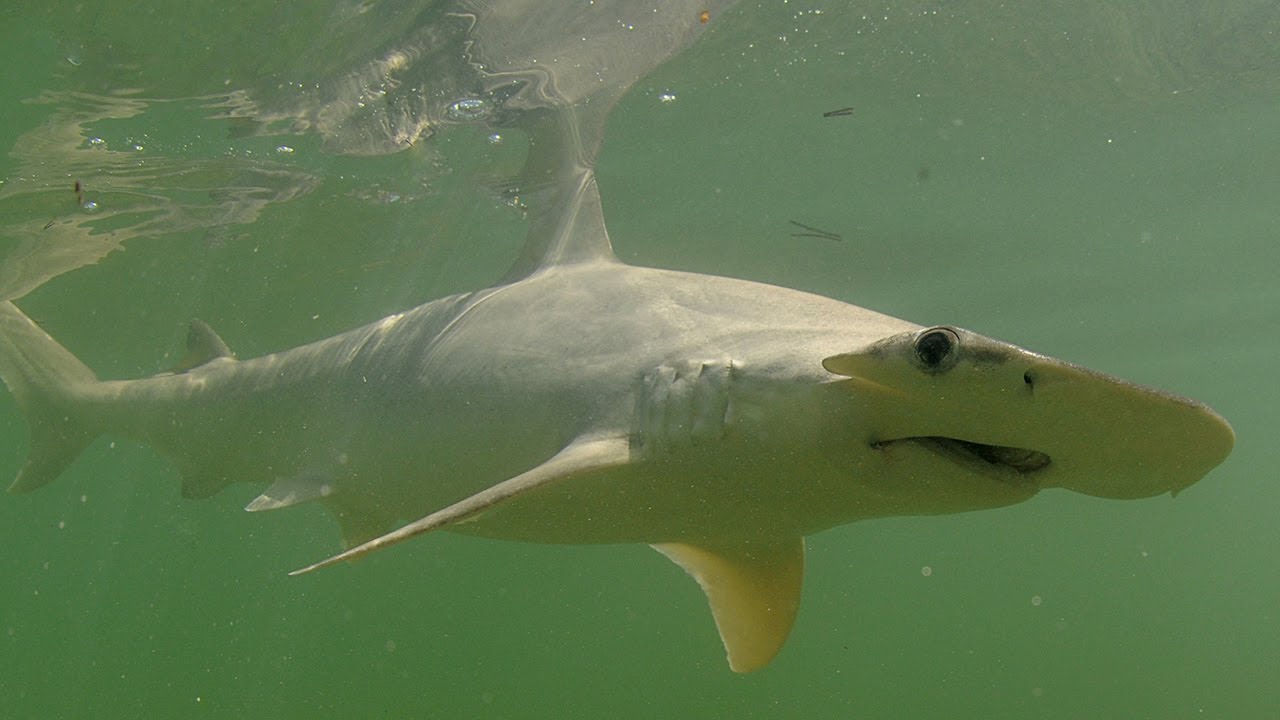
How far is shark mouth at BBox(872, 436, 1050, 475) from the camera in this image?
8.49 ft

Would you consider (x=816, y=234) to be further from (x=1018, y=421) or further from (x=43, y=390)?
(x=1018, y=421)

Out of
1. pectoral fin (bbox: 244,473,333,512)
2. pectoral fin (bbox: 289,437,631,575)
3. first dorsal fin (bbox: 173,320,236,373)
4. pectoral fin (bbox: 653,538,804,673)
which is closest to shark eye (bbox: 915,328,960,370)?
pectoral fin (bbox: 289,437,631,575)

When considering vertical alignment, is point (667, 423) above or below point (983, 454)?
below

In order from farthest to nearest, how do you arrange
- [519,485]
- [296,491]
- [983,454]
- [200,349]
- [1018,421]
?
[200,349] < [296,491] < [519,485] < [983,454] < [1018,421]

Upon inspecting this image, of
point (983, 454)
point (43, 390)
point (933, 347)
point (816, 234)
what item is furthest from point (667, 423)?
point (816, 234)

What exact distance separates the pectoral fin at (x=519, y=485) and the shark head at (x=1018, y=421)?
3.31 ft

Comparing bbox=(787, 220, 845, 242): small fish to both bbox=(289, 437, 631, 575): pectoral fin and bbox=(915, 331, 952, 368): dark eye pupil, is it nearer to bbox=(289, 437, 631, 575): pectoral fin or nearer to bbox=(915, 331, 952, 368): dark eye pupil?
bbox=(289, 437, 631, 575): pectoral fin

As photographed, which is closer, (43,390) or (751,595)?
(751,595)

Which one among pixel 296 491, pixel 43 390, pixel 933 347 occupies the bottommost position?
pixel 43 390

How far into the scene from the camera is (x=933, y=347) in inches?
89.3

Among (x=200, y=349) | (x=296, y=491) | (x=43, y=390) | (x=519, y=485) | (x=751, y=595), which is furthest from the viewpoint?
(x=43, y=390)

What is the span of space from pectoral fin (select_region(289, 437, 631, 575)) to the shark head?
1009mm

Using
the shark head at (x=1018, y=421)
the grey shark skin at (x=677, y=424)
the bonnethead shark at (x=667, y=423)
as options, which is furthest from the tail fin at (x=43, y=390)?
the shark head at (x=1018, y=421)

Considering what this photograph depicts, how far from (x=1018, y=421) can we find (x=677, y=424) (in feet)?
4.37
